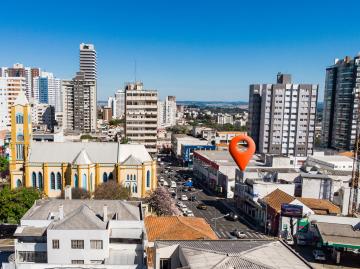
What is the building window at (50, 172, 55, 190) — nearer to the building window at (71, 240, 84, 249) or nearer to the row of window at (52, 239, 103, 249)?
the row of window at (52, 239, 103, 249)

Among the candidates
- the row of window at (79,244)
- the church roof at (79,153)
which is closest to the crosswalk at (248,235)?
the church roof at (79,153)

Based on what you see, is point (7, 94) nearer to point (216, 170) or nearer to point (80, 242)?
point (216, 170)

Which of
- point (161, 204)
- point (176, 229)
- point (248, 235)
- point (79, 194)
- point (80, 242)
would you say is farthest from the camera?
point (79, 194)

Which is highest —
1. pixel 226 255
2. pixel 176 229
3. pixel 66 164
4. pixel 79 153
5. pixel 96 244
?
pixel 79 153

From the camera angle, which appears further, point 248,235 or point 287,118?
point 287,118

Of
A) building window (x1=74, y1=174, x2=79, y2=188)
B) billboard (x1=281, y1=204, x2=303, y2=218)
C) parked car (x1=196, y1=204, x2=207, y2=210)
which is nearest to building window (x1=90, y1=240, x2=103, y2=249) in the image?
billboard (x1=281, y1=204, x2=303, y2=218)

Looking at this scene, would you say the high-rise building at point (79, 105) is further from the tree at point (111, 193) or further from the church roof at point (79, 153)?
the tree at point (111, 193)

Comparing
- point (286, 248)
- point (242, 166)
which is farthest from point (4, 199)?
point (286, 248)

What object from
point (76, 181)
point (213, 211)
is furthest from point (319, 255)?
point (76, 181)

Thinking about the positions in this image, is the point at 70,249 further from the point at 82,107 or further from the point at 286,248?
the point at 82,107
